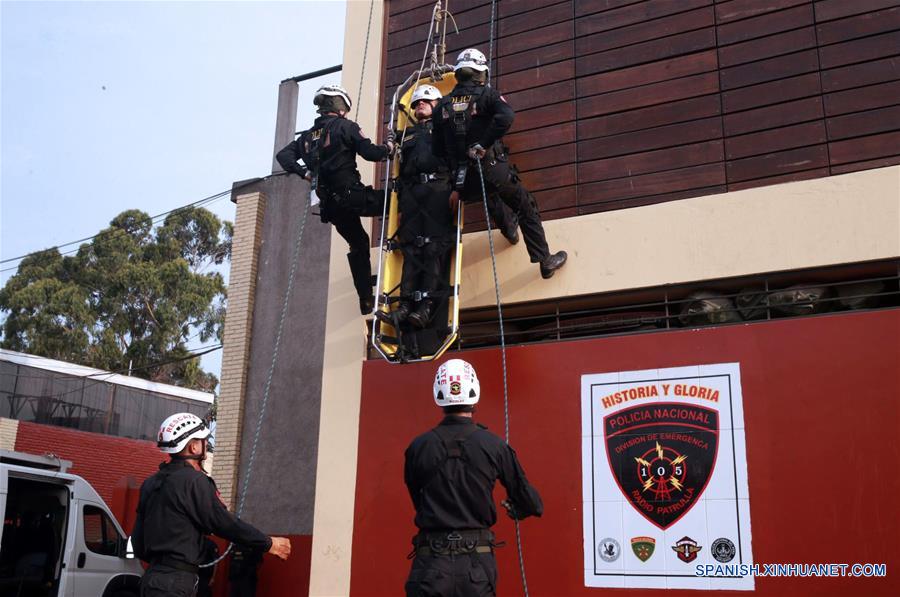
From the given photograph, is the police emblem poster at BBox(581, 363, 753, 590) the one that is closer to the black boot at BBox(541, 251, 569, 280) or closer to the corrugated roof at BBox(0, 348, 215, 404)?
the black boot at BBox(541, 251, 569, 280)

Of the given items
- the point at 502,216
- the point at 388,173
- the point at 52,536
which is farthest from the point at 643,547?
the point at 52,536

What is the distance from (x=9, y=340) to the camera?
3397 centimetres

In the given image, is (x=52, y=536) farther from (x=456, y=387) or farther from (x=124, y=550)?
(x=456, y=387)

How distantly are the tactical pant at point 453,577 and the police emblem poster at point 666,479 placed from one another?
2622 millimetres

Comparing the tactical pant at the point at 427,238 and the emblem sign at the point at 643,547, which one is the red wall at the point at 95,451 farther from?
the emblem sign at the point at 643,547

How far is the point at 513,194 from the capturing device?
883 cm

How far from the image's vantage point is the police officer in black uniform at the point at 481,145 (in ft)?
28.0

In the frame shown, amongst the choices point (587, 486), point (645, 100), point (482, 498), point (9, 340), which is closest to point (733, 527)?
point (587, 486)

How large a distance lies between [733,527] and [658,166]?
3.48 m

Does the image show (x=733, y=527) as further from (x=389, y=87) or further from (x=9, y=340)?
(x=9, y=340)

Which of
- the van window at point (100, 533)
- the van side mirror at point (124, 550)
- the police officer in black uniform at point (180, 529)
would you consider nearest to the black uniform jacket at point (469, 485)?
the police officer in black uniform at point (180, 529)

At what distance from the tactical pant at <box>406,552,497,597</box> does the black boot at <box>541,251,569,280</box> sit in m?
3.96

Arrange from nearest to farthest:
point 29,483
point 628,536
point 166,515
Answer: point 166,515 → point 628,536 → point 29,483

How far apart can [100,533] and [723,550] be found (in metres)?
7.11
